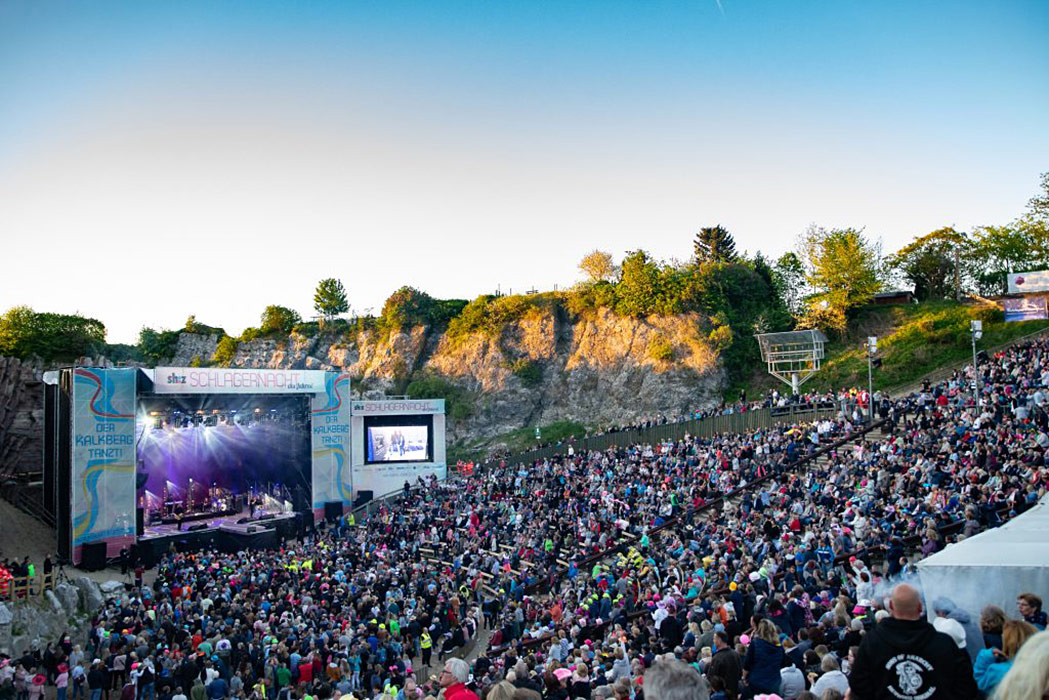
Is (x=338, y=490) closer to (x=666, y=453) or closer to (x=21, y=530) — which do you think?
(x=21, y=530)

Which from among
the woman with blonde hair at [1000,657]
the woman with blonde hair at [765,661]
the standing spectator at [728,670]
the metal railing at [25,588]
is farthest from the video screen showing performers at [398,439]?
the woman with blonde hair at [1000,657]

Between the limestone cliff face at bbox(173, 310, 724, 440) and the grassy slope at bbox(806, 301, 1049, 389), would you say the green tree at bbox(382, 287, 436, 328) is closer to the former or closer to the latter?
the limestone cliff face at bbox(173, 310, 724, 440)

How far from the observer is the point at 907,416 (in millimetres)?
25453

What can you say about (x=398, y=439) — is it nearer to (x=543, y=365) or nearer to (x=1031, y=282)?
(x=543, y=365)

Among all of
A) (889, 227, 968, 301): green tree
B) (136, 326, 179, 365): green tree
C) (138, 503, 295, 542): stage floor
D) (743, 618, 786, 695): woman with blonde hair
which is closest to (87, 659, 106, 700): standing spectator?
(743, 618, 786, 695): woman with blonde hair

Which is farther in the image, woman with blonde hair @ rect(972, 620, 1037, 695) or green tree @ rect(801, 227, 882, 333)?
green tree @ rect(801, 227, 882, 333)

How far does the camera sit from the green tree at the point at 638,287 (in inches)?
1901

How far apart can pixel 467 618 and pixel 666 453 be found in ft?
43.6

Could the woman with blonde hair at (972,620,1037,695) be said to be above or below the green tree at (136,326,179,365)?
Result: below

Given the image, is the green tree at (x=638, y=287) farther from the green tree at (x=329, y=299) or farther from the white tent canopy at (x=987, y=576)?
the white tent canopy at (x=987, y=576)

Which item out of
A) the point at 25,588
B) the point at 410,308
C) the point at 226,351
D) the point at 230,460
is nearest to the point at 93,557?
the point at 25,588

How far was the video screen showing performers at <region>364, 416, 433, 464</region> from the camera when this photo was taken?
38.4m

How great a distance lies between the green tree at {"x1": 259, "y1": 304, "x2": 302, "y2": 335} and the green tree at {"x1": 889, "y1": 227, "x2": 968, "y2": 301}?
44442 millimetres

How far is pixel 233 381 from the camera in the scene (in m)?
32.0
